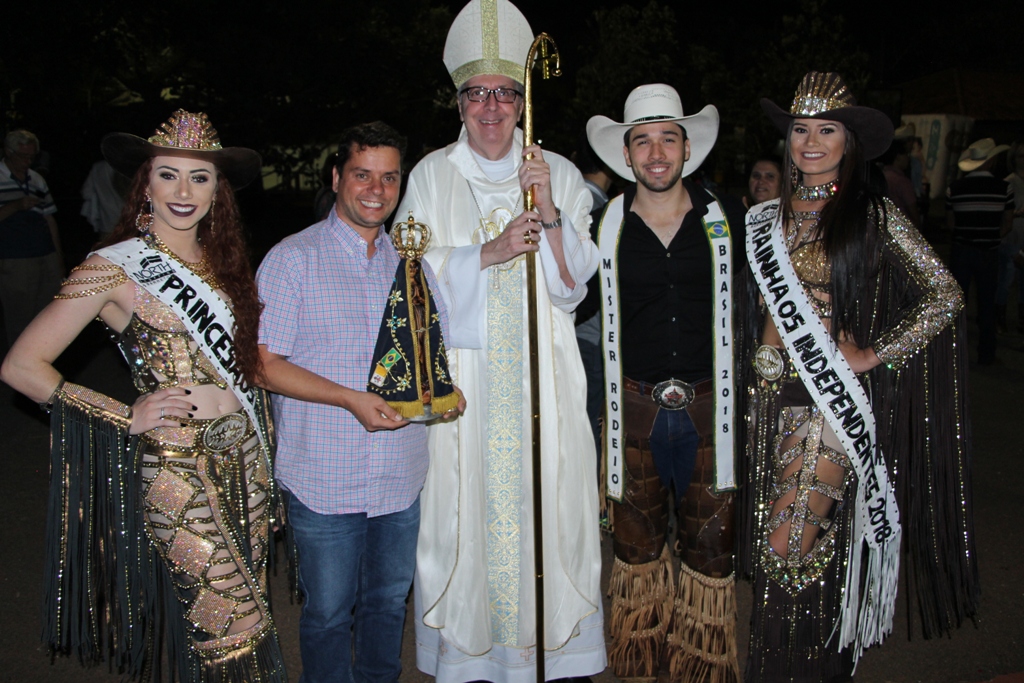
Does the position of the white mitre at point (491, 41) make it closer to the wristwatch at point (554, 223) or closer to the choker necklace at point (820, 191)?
the wristwatch at point (554, 223)

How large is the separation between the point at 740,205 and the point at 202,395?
79.6 inches

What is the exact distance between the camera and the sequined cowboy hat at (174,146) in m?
2.47

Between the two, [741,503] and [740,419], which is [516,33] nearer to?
[740,419]

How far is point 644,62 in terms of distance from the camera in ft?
73.3

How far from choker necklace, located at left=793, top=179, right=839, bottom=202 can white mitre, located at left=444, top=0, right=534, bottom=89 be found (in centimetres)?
109

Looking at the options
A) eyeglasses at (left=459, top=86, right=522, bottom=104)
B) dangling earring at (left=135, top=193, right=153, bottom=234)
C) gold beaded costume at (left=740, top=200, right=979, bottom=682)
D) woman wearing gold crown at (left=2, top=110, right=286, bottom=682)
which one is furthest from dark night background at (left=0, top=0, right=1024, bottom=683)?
dangling earring at (left=135, top=193, right=153, bottom=234)

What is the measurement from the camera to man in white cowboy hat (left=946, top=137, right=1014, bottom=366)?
7.92 metres

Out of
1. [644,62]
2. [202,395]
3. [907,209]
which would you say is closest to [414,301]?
[202,395]

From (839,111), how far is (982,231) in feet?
20.1

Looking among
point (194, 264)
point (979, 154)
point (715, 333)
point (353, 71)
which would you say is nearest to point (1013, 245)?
point (979, 154)

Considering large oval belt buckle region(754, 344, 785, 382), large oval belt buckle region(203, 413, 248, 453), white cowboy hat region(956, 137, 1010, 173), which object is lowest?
large oval belt buckle region(203, 413, 248, 453)

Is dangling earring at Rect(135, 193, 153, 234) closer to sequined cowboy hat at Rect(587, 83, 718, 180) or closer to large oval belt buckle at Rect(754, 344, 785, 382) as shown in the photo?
sequined cowboy hat at Rect(587, 83, 718, 180)

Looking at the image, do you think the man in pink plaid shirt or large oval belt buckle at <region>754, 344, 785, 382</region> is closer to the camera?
the man in pink plaid shirt

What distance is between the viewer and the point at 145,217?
8.43 ft
